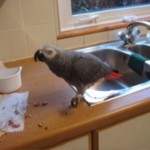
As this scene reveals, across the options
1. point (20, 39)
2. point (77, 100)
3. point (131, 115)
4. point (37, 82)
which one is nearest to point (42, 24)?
point (20, 39)

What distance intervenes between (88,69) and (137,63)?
457 millimetres

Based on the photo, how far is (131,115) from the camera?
2.63ft

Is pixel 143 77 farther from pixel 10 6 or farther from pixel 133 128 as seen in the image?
pixel 10 6

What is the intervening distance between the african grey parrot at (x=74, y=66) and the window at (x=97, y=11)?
0.59 m

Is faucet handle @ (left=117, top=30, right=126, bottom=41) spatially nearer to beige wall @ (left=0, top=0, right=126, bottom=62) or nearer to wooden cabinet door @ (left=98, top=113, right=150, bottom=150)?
beige wall @ (left=0, top=0, right=126, bottom=62)

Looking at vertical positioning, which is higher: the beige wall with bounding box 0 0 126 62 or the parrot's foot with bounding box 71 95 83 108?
the beige wall with bounding box 0 0 126 62

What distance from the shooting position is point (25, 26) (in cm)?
117

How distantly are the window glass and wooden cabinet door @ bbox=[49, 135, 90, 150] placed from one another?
32.8 inches

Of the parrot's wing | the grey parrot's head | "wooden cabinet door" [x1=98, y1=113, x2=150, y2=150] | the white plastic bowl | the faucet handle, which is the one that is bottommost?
"wooden cabinet door" [x1=98, y1=113, x2=150, y2=150]

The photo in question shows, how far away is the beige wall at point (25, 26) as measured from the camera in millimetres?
1126

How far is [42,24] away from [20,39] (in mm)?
132

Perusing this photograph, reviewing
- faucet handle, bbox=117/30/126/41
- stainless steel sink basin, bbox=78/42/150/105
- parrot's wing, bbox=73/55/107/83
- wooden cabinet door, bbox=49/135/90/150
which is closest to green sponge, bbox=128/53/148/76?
stainless steel sink basin, bbox=78/42/150/105

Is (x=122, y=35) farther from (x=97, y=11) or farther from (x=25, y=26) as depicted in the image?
(x=25, y=26)

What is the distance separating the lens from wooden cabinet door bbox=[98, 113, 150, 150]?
811mm
